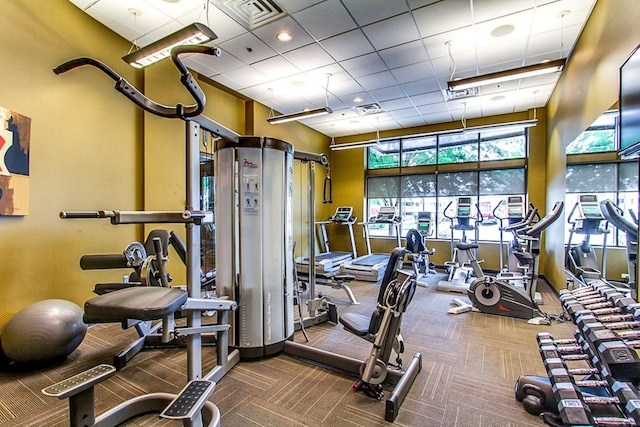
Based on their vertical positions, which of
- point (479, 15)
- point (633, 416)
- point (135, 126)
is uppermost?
point (479, 15)

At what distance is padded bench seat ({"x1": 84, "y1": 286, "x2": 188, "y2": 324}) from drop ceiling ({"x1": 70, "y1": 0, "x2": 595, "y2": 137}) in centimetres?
319

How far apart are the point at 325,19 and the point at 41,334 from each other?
14.1 ft

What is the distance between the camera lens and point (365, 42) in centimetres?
413

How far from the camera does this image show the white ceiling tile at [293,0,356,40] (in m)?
3.43

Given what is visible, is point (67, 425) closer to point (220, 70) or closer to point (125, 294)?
point (125, 294)

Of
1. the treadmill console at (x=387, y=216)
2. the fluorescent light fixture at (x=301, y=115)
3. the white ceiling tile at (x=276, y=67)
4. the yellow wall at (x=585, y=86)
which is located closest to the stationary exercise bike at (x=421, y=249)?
the treadmill console at (x=387, y=216)

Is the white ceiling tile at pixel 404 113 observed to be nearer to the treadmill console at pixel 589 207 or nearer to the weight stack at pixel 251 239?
the treadmill console at pixel 589 207

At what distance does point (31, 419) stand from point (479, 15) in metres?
5.48

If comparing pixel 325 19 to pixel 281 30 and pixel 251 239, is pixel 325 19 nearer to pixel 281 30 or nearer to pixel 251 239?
pixel 281 30

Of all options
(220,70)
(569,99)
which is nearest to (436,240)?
(569,99)

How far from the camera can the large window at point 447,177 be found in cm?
703

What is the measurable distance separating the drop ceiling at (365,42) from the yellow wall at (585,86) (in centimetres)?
31

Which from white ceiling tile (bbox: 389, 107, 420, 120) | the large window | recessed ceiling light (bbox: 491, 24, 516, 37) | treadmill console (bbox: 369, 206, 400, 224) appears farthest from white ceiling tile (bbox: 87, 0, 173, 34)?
treadmill console (bbox: 369, 206, 400, 224)

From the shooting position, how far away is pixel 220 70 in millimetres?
4938
